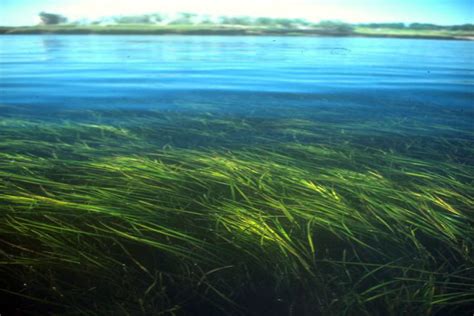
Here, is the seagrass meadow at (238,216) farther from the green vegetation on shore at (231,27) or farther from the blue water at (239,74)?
the green vegetation on shore at (231,27)

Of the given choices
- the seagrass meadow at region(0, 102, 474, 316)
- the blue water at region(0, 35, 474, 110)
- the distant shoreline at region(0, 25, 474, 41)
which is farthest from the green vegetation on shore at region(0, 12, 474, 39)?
the seagrass meadow at region(0, 102, 474, 316)

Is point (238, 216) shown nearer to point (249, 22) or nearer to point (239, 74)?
point (249, 22)

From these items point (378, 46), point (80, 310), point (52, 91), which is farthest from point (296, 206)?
point (52, 91)

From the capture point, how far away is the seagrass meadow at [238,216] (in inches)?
39.3

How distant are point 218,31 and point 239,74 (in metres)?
0.43

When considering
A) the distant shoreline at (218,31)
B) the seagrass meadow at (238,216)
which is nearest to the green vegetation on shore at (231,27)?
the distant shoreline at (218,31)

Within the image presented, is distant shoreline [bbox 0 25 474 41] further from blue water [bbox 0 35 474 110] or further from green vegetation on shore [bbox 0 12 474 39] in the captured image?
blue water [bbox 0 35 474 110]

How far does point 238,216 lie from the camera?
1.25 metres

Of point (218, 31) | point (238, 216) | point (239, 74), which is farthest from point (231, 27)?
point (238, 216)

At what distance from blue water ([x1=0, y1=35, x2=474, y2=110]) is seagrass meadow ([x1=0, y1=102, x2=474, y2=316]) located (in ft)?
0.74

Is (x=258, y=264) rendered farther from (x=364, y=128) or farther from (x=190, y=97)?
(x=190, y=97)

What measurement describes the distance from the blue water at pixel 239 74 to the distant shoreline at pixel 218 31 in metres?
0.13

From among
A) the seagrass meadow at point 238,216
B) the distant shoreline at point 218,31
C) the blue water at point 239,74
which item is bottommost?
the seagrass meadow at point 238,216

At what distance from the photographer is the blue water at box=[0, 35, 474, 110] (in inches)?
84.4
